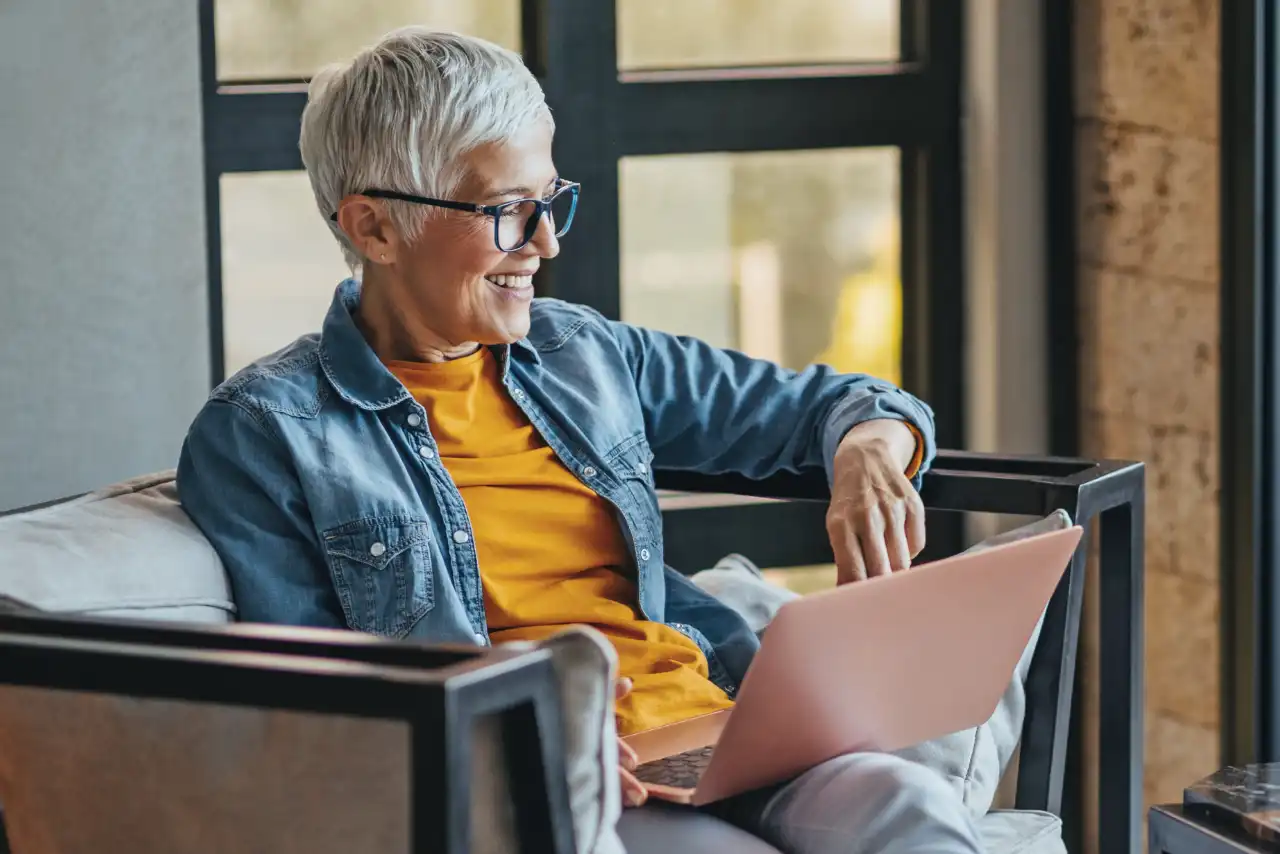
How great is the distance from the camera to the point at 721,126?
275 centimetres

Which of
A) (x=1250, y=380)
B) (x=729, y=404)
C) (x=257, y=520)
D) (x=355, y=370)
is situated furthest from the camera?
(x=1250, y=380)

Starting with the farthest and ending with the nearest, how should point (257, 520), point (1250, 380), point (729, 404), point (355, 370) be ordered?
point (1250, 380) < point (729, 404) < point (355, 370) < point (257, 520)

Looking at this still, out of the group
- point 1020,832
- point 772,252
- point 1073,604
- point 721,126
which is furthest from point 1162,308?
point 1020,832

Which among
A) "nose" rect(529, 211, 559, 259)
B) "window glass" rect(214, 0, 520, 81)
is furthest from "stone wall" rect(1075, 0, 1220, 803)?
"nose" rect(529, 211, 559, 259)

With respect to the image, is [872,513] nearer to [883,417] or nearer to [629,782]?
[883,417]

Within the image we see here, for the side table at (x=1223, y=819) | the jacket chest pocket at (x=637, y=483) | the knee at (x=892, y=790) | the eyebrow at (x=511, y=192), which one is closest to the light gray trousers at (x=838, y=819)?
the knee at (x=892, y=790)

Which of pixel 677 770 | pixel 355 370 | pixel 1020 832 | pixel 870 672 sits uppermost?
pixel 355 370

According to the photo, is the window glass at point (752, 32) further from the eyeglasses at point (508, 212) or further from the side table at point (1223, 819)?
the side table at point (1223, 819)

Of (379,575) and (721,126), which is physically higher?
(721,126)

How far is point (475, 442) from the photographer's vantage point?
1.93m

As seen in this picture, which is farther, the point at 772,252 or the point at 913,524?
the point at 772,252

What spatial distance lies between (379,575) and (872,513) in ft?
1.66

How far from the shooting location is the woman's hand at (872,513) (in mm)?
1788

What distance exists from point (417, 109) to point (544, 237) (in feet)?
0.63
